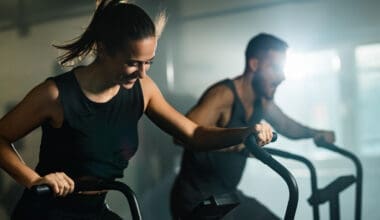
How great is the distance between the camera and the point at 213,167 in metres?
1.84

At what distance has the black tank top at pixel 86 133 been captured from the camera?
1.35 metres

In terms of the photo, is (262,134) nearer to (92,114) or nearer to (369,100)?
(92,114)

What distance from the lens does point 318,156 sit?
2.00 meters

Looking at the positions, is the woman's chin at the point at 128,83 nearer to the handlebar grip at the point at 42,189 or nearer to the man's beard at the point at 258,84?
the handlebar grip at the point at 42,189

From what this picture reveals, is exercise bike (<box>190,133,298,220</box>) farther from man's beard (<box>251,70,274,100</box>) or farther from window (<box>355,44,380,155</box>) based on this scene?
window (<box>355,44,380,155</box>)

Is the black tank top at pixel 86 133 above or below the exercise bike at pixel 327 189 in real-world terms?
above

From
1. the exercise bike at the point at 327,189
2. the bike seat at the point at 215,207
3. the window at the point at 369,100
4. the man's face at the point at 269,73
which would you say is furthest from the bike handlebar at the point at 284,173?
the window at the point at 369,100

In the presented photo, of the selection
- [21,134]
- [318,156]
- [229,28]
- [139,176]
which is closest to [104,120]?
[21,134]

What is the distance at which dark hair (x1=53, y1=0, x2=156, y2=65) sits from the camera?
4.38 ft

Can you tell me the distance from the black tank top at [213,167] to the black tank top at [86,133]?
0.44 meters

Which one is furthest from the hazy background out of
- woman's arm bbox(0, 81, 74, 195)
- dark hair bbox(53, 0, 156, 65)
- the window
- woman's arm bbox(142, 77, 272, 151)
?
woman's arm bbox(0, 81, 74, 195)

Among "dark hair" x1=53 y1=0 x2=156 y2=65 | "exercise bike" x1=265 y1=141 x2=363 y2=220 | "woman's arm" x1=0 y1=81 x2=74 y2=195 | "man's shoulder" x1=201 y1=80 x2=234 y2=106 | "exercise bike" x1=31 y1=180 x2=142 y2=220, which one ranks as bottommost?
"exercise bike" x1=265 y1=141 x2=363 y2=220

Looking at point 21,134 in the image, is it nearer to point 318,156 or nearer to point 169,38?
point 169,38

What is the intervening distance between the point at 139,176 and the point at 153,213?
165 millimetres
